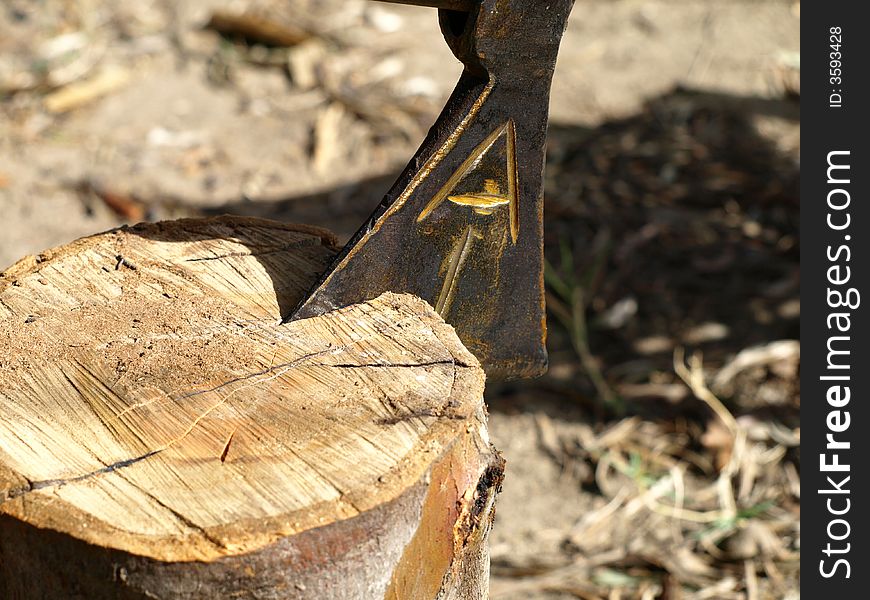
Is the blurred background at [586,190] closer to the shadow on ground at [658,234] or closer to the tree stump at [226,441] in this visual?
the shadow on ground at [658,234]

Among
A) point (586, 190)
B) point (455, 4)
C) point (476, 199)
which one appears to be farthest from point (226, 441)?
point (586, 190)

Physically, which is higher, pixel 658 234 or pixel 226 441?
pixel 226 441

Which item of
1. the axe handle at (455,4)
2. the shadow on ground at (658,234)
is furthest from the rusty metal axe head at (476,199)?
the shadow on ground at (658,234)

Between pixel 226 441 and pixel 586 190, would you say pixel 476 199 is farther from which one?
pixel 586 190

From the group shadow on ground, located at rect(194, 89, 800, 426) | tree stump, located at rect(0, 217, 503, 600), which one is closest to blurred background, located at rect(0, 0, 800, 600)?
shadow on ground, located at rect(194, 89, 800, 426)

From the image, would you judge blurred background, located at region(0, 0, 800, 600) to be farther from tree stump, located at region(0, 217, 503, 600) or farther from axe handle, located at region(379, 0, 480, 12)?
axe handle, located at region(379, 0, 480, 12)

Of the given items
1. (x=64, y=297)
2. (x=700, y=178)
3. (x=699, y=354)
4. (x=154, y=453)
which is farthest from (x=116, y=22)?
(x=154, y=453)

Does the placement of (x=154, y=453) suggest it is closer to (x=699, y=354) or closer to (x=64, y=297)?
(x=64, y=297)
